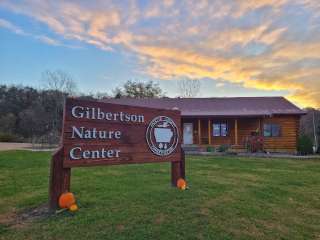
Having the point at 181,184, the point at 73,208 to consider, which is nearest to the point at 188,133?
the point at 181,184

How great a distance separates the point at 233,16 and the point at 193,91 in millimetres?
24460

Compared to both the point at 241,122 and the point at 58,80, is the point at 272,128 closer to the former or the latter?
the point at 241,122

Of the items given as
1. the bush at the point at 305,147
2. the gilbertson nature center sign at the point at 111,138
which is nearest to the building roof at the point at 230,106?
the bush at the point at 305,147

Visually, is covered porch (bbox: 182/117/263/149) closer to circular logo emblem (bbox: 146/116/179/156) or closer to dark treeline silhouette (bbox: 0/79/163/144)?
circular logo emblem (bbox: 146/116/179/156)

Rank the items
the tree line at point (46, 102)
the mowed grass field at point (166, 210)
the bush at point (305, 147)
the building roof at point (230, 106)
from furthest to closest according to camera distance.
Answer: the tree line at point (46, 102) < the building roof at point (230, 106) < the bush at point (305, 147) < the mowed grass field at point (166, 210)

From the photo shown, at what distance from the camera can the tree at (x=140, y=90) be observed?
130 ft

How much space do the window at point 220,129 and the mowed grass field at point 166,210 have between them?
41.3 ft

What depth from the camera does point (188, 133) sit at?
19641 mm

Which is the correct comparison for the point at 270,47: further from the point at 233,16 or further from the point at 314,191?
the point at 314,191

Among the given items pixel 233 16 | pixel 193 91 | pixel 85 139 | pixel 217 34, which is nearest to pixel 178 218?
pixel 85 139

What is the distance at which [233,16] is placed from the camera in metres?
11.2

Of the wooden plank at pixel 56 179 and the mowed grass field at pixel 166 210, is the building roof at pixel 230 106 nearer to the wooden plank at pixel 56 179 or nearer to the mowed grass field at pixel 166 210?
the mowed grass field at pixel 166 210

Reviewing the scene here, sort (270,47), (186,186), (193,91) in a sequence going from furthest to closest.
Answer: (193,91) → (270,47) → (186,186)

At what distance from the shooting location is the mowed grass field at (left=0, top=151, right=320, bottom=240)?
128 inches
